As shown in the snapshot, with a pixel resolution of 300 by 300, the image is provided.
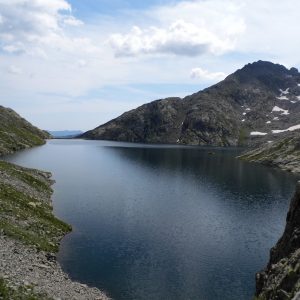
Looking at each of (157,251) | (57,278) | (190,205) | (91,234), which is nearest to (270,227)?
(190,205)

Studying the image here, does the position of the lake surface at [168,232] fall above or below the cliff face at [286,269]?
below

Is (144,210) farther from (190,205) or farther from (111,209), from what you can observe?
(190,205)

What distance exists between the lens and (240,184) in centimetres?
14538

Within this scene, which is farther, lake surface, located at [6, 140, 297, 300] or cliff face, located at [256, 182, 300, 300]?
lake surface, located at [6, 140, 297, 300]

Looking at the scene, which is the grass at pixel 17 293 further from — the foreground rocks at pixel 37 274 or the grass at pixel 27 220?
the grass at pixel 27 220

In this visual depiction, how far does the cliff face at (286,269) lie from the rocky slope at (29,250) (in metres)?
18.4

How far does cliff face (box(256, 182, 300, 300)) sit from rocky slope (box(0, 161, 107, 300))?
60.4 feet

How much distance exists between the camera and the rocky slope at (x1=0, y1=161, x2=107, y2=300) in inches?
1529

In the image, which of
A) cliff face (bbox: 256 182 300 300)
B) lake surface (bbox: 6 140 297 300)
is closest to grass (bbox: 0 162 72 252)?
lake surface (bbox: 6 140 297 300)

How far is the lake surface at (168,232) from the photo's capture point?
53.2 meters

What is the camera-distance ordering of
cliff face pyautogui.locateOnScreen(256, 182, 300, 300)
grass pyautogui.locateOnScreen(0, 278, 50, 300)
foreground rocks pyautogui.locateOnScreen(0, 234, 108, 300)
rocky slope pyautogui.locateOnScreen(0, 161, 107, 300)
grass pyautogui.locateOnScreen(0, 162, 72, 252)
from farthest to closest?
grass pyautogui.locateOnScreen(0, 162, 72, 252) → foreground rocks pyautogui.locateOnScreen(0, 234, 108, 300) → rocky slope pyautogui.locateOnScreen(0, 161, 107, 300) → cliff face pyautogui.locateOnScreen(256, 182, 300, 300) → grass pyautogui.locateOnScreen(0, 278, 50, 300)

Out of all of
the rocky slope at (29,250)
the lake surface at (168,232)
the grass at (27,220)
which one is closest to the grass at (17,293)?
the rocky slope at (29,250)

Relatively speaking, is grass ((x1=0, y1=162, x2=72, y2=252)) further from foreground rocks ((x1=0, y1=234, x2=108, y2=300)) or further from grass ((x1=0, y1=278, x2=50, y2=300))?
grass ((x1=0, y1=278, x2=50, y2=300))

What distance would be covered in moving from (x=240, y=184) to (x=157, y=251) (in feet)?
284
